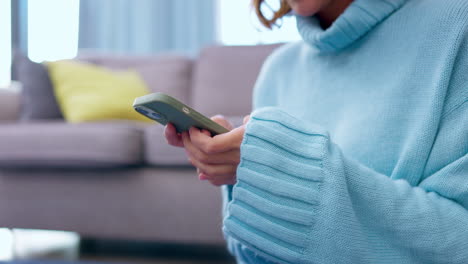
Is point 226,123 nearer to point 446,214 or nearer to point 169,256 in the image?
point 446,214

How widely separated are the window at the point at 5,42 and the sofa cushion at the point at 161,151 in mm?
2462

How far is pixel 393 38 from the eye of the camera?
2.26 ft

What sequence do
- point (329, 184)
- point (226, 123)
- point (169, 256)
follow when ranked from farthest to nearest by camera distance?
point (169, 256)
point (226, 123)
point (329, 184)

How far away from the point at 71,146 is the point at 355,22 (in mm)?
1237

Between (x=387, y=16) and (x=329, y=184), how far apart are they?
321 millimetres

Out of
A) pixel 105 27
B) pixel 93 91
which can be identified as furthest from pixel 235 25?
pixel 93 91

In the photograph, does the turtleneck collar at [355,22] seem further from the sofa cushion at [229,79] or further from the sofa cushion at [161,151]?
the sofa cushion at [229,79]

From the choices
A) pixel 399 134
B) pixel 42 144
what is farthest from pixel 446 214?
pixel 42 144

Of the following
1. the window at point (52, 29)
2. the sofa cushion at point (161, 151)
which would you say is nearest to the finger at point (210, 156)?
the sofa cushion at point (161, 151)

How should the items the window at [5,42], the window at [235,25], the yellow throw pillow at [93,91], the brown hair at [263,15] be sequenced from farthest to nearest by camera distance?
the window at [5,42]
the window at [235,25]
the yellow throw pillow at [93,91]
the brown hair at [263,15]

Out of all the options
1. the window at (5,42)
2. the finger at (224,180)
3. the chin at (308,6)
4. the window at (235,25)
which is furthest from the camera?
the window at (5,42)

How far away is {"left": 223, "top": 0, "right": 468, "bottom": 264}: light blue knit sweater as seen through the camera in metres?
0.52

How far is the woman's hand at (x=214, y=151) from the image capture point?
0.56 m

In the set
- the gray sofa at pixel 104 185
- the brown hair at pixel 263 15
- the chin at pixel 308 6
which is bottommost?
the gray sofa at pixel 104 185
